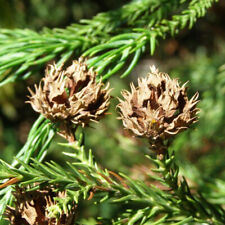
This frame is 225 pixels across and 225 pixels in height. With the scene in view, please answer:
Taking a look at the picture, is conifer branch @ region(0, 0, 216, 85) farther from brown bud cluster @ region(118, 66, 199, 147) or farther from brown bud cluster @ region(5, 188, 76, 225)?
brown bud cluster @ region(5, 188, 76, 225)

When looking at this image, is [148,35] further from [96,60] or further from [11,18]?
[11,18]

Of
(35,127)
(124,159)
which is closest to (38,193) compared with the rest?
(35,127)

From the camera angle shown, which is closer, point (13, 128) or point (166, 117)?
point (166, 117)

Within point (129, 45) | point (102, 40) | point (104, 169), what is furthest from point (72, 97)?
point (102, 40)

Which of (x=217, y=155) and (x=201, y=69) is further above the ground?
(x=201, y=69)

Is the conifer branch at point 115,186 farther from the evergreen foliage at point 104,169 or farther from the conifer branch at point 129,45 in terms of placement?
the conifer branch at point 129,45

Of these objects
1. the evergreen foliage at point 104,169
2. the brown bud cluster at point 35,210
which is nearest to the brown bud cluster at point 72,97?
the evergreen foliage at point 104,169

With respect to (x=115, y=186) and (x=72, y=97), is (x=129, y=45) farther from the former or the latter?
(x=115, y=186)

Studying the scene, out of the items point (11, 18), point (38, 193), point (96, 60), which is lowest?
point (38, 193)
